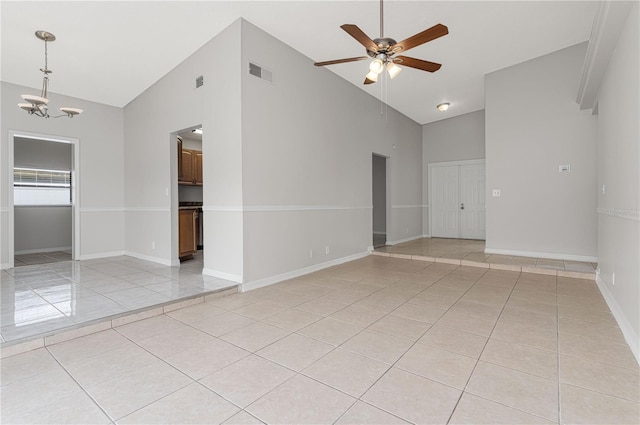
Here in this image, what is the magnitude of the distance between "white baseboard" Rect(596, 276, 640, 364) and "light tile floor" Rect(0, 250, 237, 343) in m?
3.88

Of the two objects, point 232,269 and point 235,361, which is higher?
point 232,269

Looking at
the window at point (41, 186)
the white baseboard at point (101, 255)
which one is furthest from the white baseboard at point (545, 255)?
the window at point (41, 186)

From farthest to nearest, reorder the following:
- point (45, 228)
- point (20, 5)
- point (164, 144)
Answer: point (45, 228) < point (164, 144) < point (20, 5)

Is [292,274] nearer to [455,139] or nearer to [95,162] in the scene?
[95,162]

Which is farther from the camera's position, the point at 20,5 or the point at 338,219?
the point at 338,219

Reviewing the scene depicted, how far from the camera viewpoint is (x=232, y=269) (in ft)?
13.4

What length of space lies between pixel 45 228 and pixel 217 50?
20.6 ft

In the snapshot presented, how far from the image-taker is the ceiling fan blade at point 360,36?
2.64 metres

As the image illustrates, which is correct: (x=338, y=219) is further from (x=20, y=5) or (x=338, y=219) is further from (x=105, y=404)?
(x=20, y=5)

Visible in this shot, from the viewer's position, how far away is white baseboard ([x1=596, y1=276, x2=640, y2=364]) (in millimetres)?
2239

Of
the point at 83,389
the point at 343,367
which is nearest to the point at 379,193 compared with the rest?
the point at 343,367

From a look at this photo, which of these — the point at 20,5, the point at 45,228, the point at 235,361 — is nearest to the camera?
the point at 235,361

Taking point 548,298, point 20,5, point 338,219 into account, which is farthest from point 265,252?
point 20,5

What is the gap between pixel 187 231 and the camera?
570 cm
